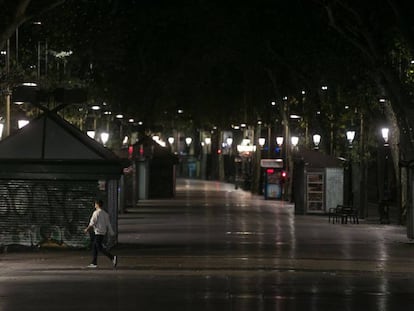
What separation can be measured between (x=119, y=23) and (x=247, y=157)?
58.5 m

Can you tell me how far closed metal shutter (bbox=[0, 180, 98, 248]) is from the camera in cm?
3188

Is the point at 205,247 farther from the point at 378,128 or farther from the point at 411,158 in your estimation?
the point at 378,128

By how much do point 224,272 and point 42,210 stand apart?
25.8ft

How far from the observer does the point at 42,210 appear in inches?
1256

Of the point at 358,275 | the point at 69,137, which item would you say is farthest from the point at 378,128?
the point at 358,275

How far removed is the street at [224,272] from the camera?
1995 centimetres

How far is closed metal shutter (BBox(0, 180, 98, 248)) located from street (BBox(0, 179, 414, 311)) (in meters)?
0.75

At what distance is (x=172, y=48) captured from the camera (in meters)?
74.6

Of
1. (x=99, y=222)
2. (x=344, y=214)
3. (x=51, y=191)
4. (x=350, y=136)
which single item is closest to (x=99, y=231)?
(x=99, y=222)

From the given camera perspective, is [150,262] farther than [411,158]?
No

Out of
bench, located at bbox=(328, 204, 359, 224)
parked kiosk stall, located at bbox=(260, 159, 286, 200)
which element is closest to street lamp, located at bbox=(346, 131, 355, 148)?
bench, located at bbox=(328, 204, 359, 224)

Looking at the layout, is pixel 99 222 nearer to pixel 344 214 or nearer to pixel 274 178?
pixel 344 214

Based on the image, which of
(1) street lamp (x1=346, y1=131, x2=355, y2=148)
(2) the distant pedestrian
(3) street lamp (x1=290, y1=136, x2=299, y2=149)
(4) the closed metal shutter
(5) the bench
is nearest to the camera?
(2) the distant pedestrian

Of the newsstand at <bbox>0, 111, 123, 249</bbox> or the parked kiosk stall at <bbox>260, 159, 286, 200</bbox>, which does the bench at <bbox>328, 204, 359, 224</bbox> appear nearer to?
the newsstand at <bbox>0, 111, 123, 249</bbox>
